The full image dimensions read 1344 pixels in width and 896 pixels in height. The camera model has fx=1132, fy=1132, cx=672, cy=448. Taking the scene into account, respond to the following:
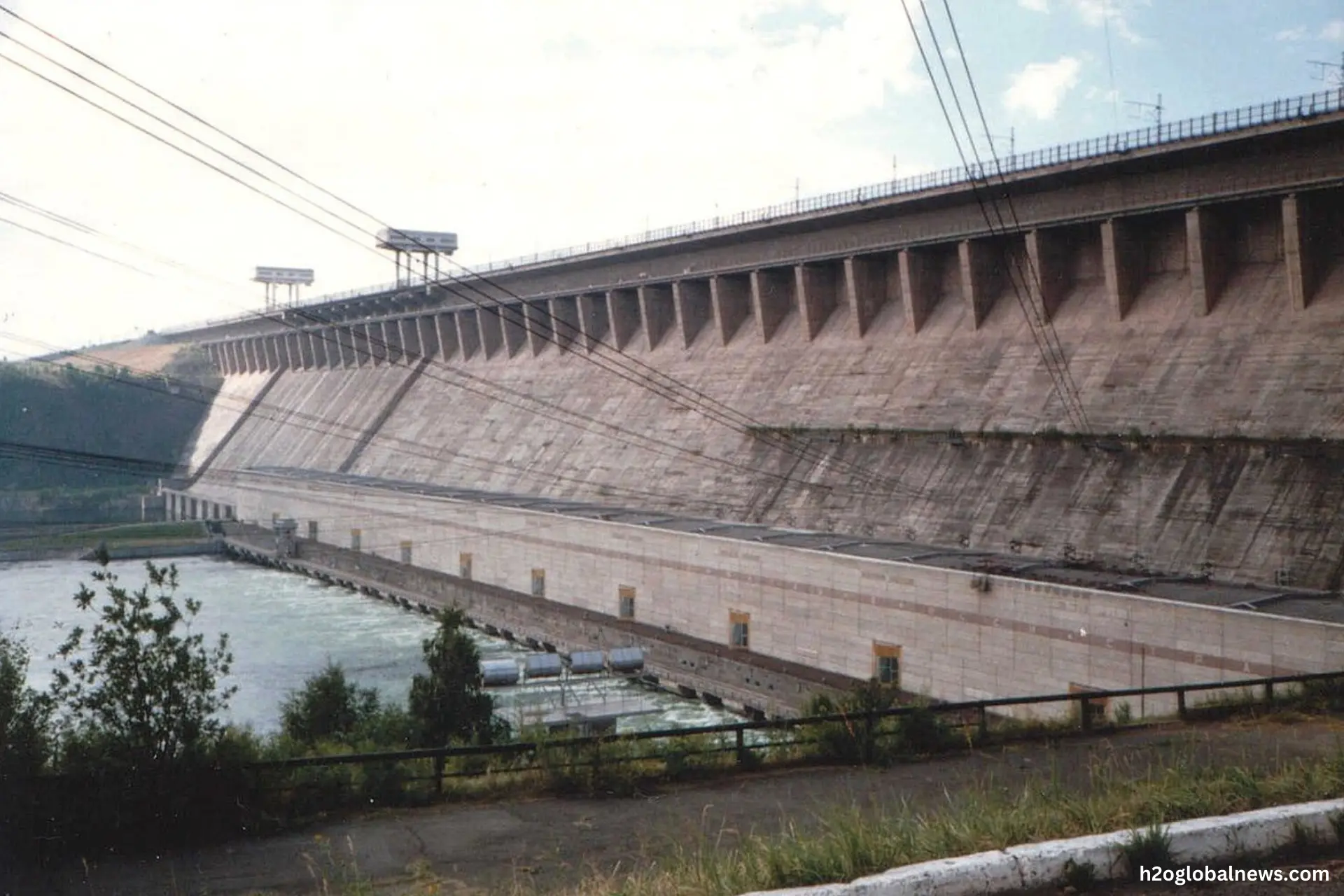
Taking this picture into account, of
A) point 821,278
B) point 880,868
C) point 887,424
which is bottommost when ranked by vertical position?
point 880,868

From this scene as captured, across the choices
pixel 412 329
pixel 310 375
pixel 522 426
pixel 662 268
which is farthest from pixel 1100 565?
pixel 310 375

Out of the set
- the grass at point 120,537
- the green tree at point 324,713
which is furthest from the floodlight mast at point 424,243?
the green tree at point 324,713

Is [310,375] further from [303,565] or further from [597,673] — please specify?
[597,673]

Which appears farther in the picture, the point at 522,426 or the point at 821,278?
the point at 522,426

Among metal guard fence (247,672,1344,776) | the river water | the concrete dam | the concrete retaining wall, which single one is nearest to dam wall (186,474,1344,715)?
the concrete dam

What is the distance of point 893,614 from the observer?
18.4 meters

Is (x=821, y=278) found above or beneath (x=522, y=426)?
above

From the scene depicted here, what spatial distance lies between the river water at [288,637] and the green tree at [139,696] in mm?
9099

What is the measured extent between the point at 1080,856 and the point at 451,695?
12571mm

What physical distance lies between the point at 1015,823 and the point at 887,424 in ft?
70.1

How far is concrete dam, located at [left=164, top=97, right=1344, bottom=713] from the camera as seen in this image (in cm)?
1675

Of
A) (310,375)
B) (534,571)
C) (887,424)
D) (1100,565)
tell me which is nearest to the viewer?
(1100,565)

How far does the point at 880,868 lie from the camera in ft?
14.8

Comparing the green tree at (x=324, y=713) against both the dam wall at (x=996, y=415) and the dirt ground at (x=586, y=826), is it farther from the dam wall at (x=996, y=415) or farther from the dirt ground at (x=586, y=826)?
the dam wall at (x=996, y=415)
